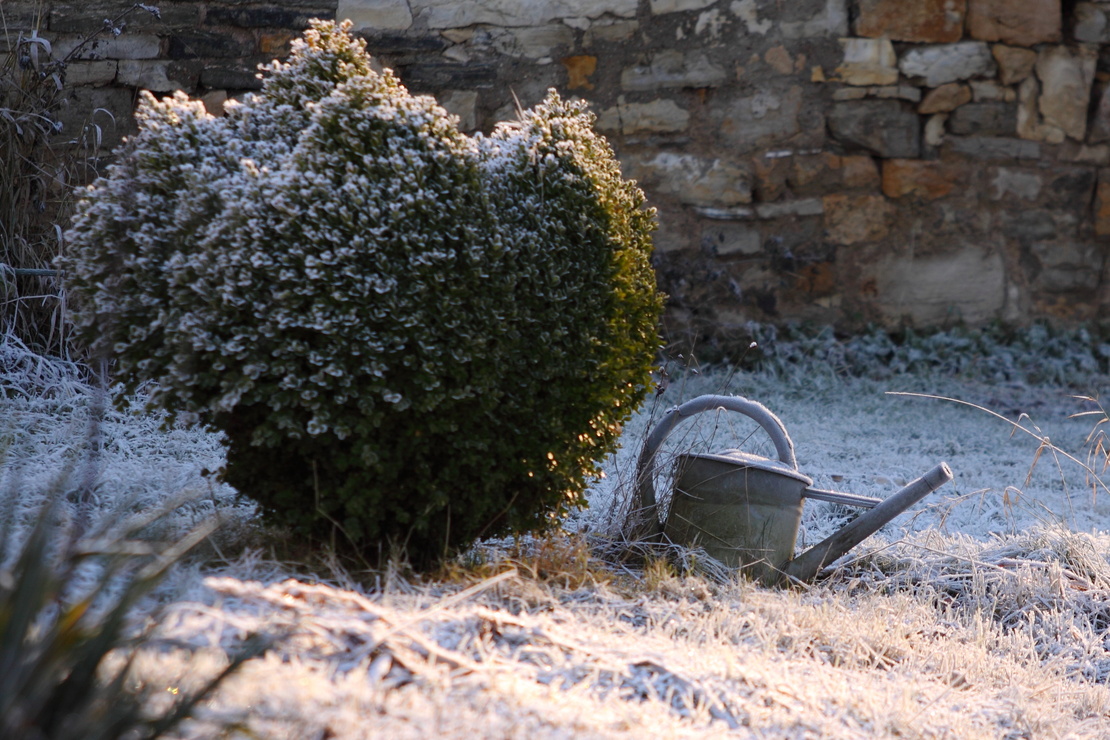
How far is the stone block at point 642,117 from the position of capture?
518 centimetres

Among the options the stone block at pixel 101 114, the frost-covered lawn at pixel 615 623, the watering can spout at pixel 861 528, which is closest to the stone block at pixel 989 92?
the frost-covered lawn at pixel 615 623

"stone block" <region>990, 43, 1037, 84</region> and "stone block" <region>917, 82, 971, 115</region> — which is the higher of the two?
"stone block" <region>990, 43, 1037, 84</region>

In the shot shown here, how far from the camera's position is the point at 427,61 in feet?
16.5

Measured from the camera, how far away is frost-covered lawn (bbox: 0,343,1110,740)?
4.74 ft

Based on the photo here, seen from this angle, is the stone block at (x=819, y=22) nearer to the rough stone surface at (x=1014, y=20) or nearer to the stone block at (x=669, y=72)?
the stone block at (x=669, y=72)

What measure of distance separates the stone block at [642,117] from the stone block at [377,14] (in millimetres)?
1160

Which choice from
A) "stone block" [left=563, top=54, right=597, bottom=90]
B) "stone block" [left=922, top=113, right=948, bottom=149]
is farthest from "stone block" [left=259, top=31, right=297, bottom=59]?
"stone block" [left=922, top=113, right=948, bottom=149]

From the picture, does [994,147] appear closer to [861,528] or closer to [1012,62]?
[1012,62]

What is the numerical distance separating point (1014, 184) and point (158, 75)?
15.5 feet

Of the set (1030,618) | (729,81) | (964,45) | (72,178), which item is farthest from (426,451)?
(964,45)

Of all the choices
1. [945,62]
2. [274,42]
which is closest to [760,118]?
[945,62]

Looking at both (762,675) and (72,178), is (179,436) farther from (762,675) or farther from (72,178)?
(762,675)

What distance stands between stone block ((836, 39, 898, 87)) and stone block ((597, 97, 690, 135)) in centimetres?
94

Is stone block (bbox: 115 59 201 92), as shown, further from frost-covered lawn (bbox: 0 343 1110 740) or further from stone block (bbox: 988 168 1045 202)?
stone block (bbox: 988 168 1045 202)
